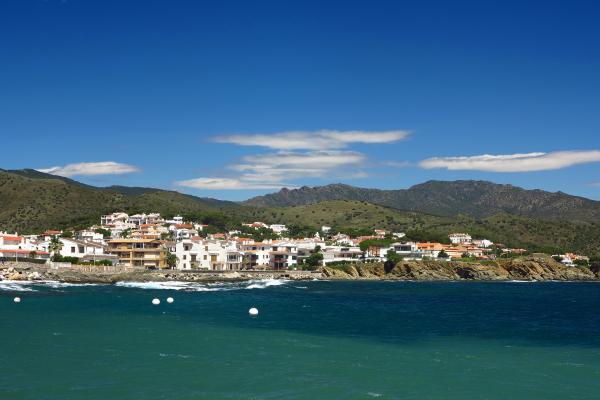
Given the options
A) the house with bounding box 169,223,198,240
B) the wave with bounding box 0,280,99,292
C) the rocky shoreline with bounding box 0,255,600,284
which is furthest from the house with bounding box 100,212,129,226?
the wave with bounding box 0,280,99,292

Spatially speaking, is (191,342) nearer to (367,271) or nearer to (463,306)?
(463,306)

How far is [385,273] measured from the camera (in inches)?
5182

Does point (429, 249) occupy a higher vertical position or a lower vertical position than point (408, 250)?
higher

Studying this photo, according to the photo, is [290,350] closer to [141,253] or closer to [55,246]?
[55,246]

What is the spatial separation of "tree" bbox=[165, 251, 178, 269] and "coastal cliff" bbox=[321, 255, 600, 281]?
27.3 m

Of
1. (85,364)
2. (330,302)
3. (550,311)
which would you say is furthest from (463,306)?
(85,364)

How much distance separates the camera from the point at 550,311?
6581 cm

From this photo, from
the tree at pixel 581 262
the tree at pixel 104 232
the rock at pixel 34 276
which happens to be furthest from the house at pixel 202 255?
the tree at pixel 581 262

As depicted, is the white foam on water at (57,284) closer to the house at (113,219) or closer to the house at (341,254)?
the house at (341,254)

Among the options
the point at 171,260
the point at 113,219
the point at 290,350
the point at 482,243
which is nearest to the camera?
the point at 290,350

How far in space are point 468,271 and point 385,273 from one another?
16663 mm

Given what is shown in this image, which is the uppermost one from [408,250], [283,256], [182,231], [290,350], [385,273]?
[182,231]

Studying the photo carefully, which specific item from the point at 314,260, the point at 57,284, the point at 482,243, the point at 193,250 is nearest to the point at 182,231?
the point at 193,250

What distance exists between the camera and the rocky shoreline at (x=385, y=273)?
103500 millimetres
